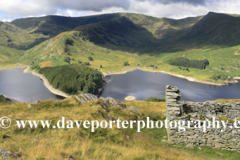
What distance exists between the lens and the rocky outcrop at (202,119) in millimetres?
16562

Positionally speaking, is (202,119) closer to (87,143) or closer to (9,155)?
(87,143)

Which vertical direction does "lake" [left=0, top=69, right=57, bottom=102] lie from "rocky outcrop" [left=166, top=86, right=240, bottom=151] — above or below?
below

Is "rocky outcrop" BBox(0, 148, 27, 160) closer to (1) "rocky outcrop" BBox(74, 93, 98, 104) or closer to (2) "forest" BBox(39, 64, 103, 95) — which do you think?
(1) "rocky outcrop" BBox(74, 93, 98, 104)

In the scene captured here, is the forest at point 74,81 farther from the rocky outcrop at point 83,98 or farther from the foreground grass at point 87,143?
the foreground grass at point 87,143

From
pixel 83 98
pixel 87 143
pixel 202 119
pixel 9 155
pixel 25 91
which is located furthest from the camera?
pixel 25 91

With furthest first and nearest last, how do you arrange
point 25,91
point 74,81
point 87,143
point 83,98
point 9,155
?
1. point 74,81
2. point 25,91
3. point 83,98
4. point 87,143
5. point 9,155

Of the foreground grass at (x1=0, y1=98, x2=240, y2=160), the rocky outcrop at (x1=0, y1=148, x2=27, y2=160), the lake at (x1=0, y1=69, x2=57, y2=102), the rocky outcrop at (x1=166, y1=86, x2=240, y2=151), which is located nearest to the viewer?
the rocky outcrop at (x1=0, y1=148, x2=27, y2=160)

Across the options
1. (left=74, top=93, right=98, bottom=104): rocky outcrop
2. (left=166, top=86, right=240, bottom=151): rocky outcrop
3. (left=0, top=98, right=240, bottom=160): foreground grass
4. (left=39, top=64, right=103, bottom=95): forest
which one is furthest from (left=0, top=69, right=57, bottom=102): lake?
(left=166, top=86, right=240, bottom=151): rocky outcrop

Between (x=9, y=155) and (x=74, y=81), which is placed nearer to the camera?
(x=9, y=155)

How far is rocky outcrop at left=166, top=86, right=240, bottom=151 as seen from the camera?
16.6 meters

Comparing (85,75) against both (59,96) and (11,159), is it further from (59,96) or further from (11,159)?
(11,159)

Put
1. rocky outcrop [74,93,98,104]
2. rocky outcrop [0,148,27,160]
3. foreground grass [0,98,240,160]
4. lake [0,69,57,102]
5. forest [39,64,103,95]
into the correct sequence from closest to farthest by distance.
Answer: rocky outcrop [0,148,27,160] → foreground grass [0,98,240,160] → rocky outcrop [74,93,98,104] → lake [0,69,57,102] → forest [39,64,103,95]

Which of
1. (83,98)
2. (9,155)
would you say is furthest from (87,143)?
(83,98)

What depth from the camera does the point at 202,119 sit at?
17578mm
